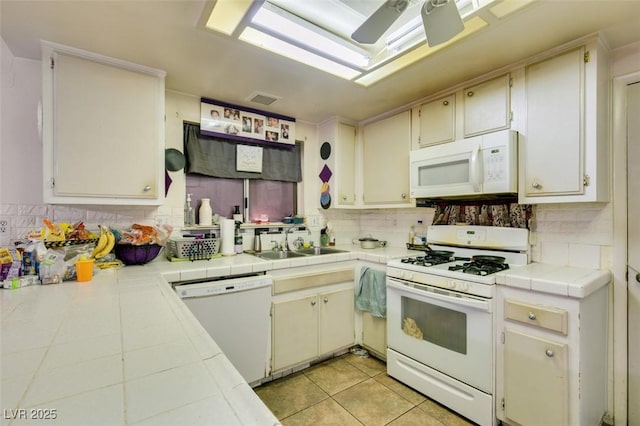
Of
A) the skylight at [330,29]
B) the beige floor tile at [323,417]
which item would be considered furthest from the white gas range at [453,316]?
the skylight at [330,29]

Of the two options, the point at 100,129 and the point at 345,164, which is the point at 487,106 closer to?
the point at 345,164

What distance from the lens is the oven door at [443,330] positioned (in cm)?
172

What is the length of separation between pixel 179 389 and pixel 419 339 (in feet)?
5.95

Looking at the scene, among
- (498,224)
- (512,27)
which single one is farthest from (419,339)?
(512,27)

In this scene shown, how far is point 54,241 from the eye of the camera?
163cm

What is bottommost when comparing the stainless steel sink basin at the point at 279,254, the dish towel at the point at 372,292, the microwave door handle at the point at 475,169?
the dish towel at the point at 372,292

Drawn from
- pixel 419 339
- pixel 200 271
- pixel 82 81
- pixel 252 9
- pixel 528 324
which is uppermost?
pixel 252 9

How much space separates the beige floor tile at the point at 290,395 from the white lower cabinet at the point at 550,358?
1.14 m

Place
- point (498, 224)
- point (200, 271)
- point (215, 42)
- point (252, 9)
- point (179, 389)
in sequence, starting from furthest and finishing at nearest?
point (498, 224), point (200, 271), point (215, 42), point (252, 9), point (179, 389)

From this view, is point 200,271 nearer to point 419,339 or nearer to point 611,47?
point 419,339

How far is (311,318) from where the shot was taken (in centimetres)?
234

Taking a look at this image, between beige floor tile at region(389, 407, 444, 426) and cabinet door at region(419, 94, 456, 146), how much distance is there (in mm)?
1909

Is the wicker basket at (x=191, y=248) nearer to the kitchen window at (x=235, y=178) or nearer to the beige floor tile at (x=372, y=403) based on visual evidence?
the kitchen window at (x=235, y=178)

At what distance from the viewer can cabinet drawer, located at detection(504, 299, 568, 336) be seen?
1.48m
